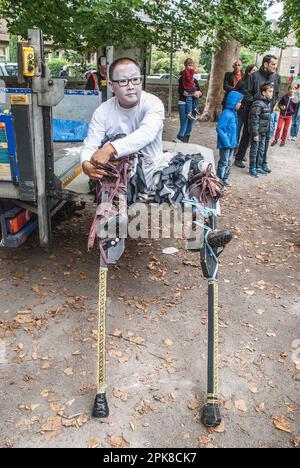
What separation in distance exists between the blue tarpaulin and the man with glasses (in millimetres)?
2287

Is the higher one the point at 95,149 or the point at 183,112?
the point at 95,149

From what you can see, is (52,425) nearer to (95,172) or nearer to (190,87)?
(95,172)

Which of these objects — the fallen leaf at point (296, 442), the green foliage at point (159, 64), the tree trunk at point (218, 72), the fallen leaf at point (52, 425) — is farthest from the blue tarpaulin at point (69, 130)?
the green foliage at point (159, 64)

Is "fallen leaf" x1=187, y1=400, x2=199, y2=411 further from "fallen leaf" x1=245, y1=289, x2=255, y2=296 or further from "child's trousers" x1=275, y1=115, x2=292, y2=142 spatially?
"child's trousers" x1=275, y1=115, x2=292, y2=142

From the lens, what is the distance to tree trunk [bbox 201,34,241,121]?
13672 mm

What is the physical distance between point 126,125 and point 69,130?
2.49 metres

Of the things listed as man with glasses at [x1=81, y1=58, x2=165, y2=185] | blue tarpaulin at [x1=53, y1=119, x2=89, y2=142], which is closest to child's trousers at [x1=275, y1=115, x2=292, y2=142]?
blue tarpaulin at [x1=53, y1=119, x2=89, y2=142]

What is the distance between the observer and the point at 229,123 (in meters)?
7.12

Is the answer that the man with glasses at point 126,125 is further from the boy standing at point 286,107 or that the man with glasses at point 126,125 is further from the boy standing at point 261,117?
the boy standing at point 286,107

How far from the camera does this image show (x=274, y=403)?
2949mm

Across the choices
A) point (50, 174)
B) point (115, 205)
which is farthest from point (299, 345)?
point (50, 174)

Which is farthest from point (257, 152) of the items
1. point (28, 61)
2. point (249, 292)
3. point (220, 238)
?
point (220, 238)
